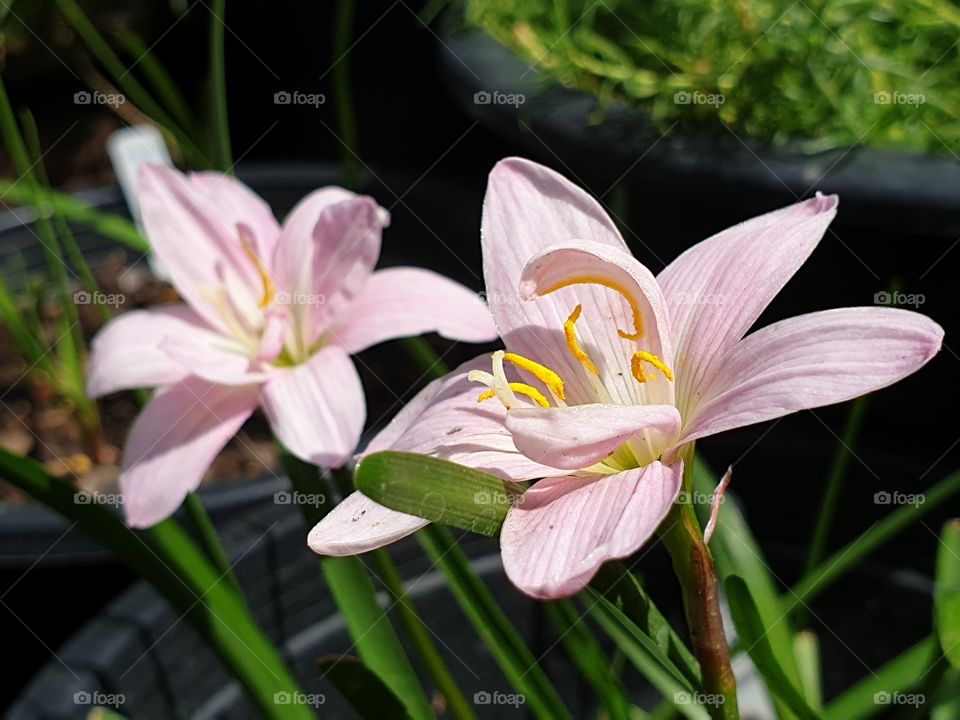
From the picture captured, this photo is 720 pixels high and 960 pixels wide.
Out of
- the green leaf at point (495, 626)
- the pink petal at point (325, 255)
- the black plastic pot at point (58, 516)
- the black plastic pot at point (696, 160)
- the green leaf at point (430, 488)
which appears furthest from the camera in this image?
the black plastic pot at point (58, 516)

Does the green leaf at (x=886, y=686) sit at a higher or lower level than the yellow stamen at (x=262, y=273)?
lower

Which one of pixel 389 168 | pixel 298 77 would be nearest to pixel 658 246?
pixel 389 168

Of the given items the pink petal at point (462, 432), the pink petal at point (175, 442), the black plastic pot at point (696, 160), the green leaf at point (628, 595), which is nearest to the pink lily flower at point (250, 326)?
the pink petal at point (175, 442)

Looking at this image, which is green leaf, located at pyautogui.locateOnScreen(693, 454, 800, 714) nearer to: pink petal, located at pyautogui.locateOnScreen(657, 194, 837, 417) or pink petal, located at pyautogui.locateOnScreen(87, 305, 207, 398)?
pink petal, located at pyautogui.locateOnScreen(657, 194, 837, 417)

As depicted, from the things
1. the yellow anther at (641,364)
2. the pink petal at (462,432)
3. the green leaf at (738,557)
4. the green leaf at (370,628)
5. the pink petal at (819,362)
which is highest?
the pink petal at (819,362)

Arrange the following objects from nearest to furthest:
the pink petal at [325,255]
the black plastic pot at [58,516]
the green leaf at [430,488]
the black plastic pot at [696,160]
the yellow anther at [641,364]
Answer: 1. the green leaf at [430,488]
2. the yellow anther at [641,364]
3. the pink petal at [325,255]
4. the black plastic pot at [696,160]
5. the black plastic pot at [58,516]

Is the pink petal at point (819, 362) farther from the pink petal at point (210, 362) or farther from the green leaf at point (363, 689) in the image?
the pink petal at point (210, 362)

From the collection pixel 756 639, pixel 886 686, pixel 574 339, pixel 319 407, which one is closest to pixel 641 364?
pixel 574 339
